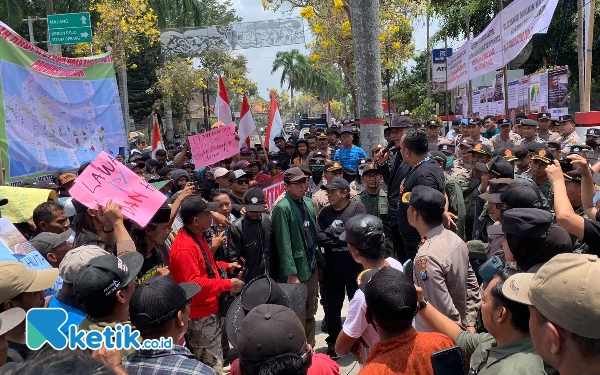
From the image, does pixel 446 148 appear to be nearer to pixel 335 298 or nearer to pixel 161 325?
pixel 335 298

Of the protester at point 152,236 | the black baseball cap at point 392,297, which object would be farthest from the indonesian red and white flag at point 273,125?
the black baseball cap at point 392,297

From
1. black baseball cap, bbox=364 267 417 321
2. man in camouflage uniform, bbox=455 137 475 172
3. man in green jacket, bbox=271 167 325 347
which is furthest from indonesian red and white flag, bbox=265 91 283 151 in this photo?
black baseball cap, bbox=364 267 417 321

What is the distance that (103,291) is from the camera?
8.02 feet

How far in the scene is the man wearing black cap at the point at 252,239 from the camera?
177 inches

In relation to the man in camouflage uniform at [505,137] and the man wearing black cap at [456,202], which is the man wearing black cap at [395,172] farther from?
the man in camouflage uniform at [505,137]

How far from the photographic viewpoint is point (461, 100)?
2789cm

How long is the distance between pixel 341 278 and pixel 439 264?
1.97 metres

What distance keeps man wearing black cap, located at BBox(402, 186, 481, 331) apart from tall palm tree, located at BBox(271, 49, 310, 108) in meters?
83.9

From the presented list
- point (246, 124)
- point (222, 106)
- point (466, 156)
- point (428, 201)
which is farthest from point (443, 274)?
point (222, 106)

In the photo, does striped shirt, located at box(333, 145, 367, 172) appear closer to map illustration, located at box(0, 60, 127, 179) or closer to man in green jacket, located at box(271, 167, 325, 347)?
map illustration, located at box(0, 60, 127, 179)

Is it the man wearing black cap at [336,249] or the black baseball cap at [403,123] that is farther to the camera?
the black baseball cap at [403,123]

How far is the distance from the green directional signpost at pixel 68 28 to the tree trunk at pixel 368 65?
29.3ft

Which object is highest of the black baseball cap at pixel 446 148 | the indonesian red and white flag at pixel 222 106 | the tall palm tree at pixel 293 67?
the tall palm tree at pixel 293 67

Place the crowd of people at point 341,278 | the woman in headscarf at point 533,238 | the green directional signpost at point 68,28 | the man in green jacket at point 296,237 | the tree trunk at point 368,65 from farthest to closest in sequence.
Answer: the green directional signpost at point 68,28
the tree trunk at point 368,65
the man in green jacket at point 296,237
the woman in headscarf at point 533,238
the crowd of people at point 341,278
